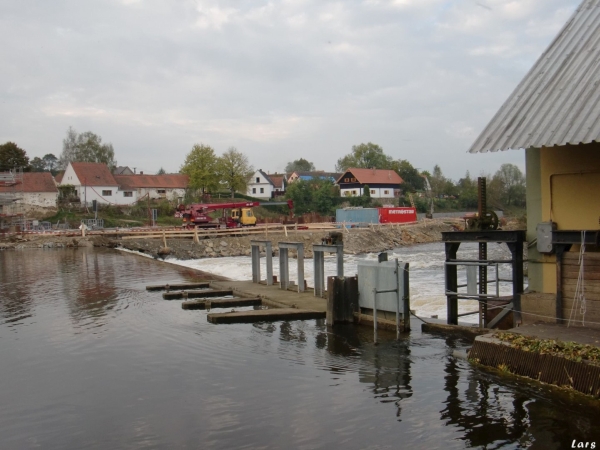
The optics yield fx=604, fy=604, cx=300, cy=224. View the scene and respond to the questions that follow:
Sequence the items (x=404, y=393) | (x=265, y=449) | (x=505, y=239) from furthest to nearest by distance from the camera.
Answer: (x=505, y=239)
(x=404, y=393)
(x=265, y=449)

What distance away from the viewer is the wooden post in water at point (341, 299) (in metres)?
14.2

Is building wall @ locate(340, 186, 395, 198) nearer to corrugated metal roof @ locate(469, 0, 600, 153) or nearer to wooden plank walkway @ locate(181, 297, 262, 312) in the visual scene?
wooden plank walkway @ locate(181, 297, 262, 312)

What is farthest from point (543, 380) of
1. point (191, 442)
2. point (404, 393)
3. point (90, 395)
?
point (90, 395)

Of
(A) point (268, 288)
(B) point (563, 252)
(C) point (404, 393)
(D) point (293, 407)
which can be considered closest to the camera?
(D) point (293, 407)

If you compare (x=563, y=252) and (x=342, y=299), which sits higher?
(x=563, y=252)

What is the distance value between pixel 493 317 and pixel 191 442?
7276 millimetres

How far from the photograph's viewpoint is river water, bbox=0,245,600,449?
7.61 m

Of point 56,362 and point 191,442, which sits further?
point 56,362

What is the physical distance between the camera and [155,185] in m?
88.6

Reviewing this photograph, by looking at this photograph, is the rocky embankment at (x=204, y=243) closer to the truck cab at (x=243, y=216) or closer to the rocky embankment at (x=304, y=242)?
the rocky embankment at (x=304, y=242)

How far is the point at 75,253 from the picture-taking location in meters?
42.1

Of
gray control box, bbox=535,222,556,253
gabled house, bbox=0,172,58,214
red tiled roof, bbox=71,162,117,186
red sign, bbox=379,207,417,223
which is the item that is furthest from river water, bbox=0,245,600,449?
red tiled roof, bbox=71,162,117,186

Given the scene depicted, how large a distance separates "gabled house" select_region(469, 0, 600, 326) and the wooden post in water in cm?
436

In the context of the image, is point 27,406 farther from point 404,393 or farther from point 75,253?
point 75,253
